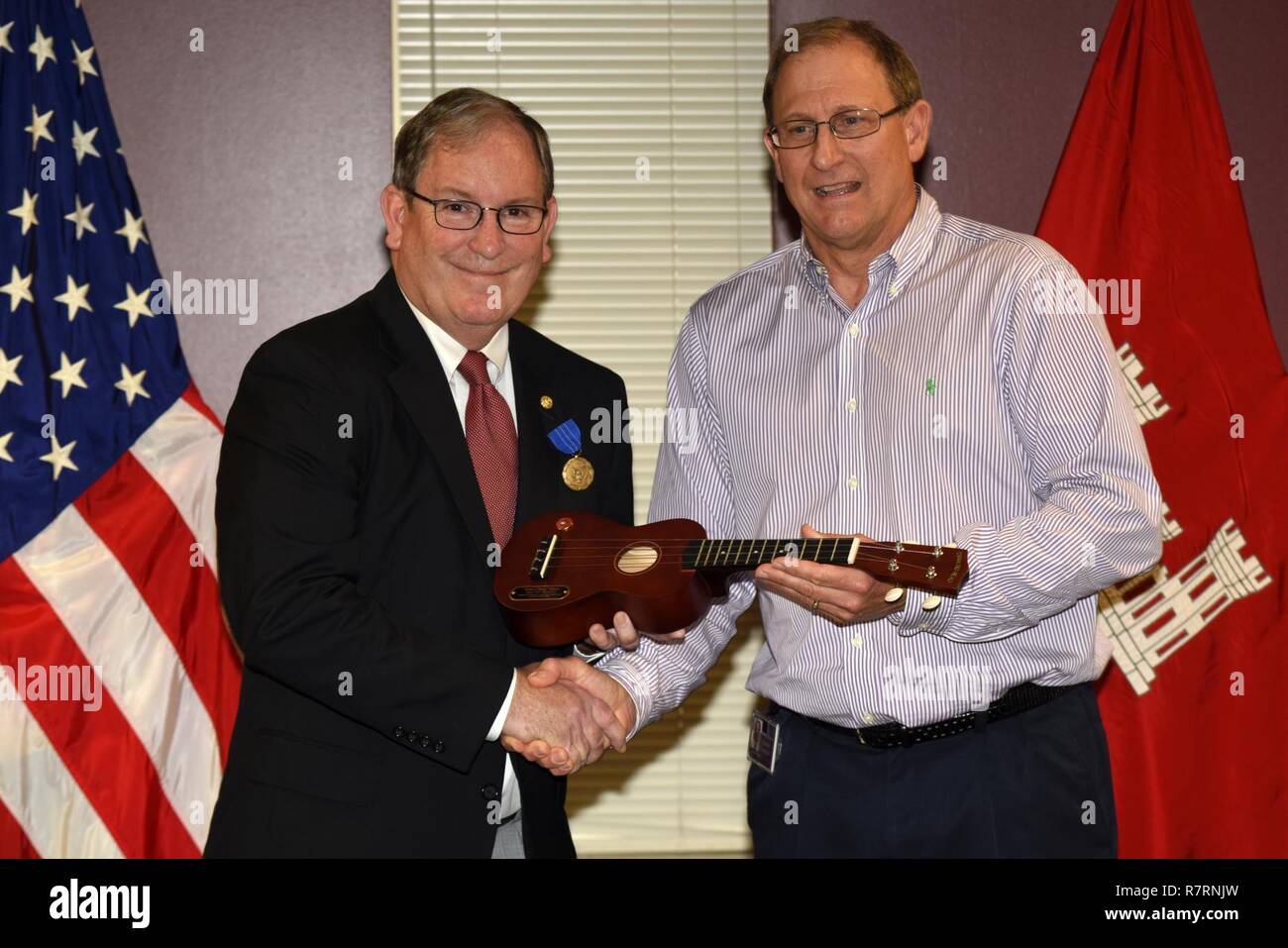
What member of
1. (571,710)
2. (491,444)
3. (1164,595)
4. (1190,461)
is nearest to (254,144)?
(491,444)

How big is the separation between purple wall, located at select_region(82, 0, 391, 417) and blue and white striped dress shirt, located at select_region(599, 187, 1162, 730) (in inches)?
71.7

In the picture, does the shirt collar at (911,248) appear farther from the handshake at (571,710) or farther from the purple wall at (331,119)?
the purple wall at (331,119)

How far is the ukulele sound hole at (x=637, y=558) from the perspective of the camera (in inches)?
106

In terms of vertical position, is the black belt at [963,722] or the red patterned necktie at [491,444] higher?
the red patterned necktie at [491,444]

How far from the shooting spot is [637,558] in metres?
2.73

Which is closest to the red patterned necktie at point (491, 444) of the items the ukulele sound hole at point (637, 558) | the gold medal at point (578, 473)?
the gold medal at point (578, 473)

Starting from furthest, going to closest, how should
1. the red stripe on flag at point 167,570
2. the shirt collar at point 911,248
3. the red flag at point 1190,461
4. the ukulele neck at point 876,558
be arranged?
the red flag at point 1190,461 < the red stripe on flag at point 167,570 < the shirt collar at point 911,248 < the ukulele neck at point 876,558

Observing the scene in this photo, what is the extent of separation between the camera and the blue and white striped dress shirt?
2553 mm

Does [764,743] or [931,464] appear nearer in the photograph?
[931,464]

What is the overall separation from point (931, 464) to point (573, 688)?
0.88 meters

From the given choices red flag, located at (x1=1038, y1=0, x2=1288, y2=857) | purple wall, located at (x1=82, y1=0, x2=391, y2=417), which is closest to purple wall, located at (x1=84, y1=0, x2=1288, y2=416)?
purple wall, located at (x1=82, y1=0, x2=391, y2=417)

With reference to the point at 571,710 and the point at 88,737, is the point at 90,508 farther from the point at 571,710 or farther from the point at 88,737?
the point at 571,710

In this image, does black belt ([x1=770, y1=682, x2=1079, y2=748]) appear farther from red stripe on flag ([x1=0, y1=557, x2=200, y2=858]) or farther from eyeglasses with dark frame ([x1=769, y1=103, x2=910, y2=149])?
red stripe on flag ([x1=0, y1=557, x2=200, y2=858])

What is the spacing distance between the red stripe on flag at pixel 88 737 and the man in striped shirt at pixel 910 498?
1.75 meters
